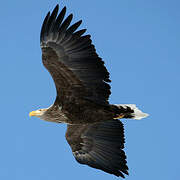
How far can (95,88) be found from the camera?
33.2ft

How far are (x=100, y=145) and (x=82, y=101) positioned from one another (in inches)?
63.8

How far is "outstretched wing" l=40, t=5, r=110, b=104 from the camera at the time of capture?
31.2 ft

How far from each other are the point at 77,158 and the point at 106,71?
2959 millimetres

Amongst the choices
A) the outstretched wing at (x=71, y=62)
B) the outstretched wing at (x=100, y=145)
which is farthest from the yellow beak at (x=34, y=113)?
the outstretched wing at (x=100, y=145)

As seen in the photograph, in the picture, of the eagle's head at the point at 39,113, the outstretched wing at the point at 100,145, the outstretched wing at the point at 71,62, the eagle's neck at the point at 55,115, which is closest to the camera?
the outstretched wing at the point at 71,62

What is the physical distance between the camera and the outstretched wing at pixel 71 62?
951 cm

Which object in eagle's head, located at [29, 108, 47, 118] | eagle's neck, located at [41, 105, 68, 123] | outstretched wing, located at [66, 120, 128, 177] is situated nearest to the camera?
eagle's neck, located at [41, 105, 68, 123]

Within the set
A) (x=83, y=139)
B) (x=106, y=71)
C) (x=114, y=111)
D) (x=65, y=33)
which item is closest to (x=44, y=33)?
(x=65, y=33)

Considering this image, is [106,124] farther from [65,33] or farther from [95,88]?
[65,33]

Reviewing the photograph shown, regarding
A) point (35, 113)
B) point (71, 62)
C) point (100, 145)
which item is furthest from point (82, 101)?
point (100, 145)

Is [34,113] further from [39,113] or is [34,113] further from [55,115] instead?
[55,115]

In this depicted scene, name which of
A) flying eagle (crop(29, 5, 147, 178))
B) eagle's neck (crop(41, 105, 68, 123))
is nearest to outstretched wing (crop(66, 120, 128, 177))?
flying eagle (crop(29, 5, 147, 178))

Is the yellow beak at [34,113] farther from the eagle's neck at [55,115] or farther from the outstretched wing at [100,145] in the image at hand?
the outstretched wing at [100,145]

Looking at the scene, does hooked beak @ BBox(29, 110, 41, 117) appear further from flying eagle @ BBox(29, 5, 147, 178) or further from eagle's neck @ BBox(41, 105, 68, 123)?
eagle's neck @ BBox(41, 105, 68, 123)
